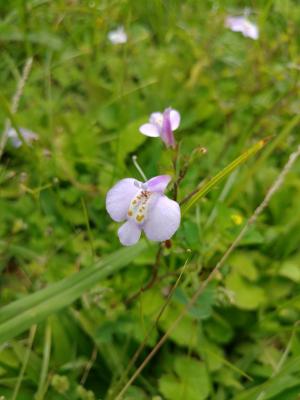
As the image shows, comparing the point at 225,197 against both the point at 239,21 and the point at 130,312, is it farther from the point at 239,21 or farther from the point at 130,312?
the point at 239,21

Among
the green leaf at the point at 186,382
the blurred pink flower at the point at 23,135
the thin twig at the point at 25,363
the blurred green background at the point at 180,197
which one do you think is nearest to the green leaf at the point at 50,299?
the blurred green background at the point at 180,197

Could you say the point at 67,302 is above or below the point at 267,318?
above

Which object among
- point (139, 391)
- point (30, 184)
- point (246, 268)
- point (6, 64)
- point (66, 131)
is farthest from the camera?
point (6, 64)

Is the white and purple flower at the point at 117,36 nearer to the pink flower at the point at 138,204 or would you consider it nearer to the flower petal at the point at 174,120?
the flower petal at the point at 174,120

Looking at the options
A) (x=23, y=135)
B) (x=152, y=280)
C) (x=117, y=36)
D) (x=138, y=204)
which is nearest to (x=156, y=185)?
(x=138, y=204)

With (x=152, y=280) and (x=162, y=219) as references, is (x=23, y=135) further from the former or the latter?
(x=162, y=219)

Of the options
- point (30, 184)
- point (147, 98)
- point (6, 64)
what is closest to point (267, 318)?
point (30, 184)

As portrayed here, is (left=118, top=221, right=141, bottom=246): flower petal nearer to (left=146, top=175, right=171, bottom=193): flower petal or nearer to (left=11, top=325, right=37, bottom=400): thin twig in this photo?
(left=146, top=175, right=171, bottom=193): flower petal
